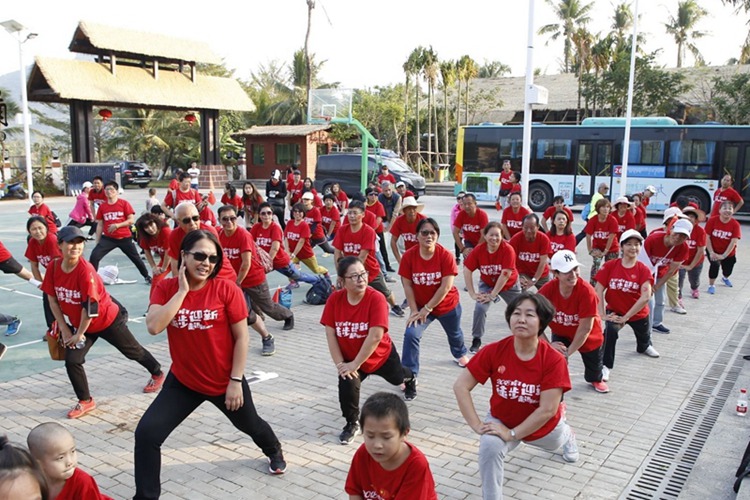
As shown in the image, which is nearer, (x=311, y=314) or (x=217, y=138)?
(x=311, y=314)

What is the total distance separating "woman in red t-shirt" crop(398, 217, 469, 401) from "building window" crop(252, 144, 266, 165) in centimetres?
3360

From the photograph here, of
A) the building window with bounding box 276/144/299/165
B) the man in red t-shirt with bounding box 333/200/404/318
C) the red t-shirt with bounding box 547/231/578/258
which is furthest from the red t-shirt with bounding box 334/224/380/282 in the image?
the building window with bounding box 276/144/299/165

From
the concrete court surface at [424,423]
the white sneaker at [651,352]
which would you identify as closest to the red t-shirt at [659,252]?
the concrete court surface at [424,423]

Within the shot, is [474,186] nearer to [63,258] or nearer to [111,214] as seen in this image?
[111,214]

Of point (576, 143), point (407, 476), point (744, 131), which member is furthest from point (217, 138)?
point (407, 476)

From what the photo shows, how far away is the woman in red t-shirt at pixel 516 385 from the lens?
3824mm

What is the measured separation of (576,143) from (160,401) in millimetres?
20572

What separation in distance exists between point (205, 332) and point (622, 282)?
4.45 metres

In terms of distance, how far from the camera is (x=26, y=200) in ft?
86.2

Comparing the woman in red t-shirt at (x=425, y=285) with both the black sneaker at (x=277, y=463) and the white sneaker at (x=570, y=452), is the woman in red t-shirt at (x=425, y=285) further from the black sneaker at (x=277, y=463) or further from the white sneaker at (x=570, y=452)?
the black sneaker at (x=277, y=463)

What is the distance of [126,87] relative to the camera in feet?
90.2

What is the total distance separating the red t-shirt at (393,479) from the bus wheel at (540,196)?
69.7 ft

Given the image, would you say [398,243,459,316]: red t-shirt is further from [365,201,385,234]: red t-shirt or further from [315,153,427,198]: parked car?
[315,153,427,198]: parked car

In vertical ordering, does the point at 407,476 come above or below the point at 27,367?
above
